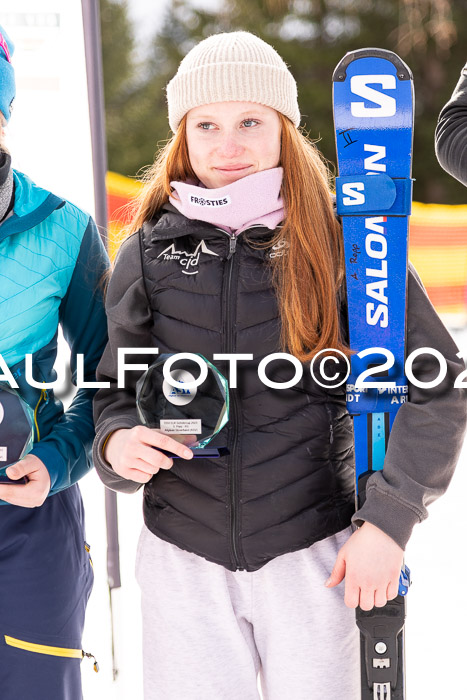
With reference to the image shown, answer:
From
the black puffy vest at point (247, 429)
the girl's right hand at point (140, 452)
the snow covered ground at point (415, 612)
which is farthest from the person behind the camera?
the snow covered ground at point (415, 612)

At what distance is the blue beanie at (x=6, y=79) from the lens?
1.50m

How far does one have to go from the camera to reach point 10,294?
153 cm

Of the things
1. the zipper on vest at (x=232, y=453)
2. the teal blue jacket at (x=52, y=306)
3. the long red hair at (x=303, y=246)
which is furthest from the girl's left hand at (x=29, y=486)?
the long red hair at (x=303, y=246)

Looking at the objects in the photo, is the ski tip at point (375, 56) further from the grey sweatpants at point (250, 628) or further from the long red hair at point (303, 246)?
the grey sweatpants at point (250, 628)

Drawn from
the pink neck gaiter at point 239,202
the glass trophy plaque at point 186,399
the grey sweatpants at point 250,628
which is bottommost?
the grey sweatpants at point 250,628

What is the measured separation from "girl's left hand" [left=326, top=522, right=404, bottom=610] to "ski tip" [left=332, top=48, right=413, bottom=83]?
77 centimetres

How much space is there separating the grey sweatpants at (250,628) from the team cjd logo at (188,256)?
0.50 metres

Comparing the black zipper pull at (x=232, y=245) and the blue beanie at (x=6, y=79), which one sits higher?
the blue beanie at (x=6, y=79)

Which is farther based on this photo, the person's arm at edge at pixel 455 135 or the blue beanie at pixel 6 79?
the person's arm at edge at pixel 455 135

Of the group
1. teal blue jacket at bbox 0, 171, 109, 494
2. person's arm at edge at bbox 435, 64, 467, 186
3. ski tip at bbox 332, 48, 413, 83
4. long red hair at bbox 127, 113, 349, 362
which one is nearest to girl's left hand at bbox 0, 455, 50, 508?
teal blue jacket at bbox 0, 171, 109, 494

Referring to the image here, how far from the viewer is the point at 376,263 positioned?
4.77 feet

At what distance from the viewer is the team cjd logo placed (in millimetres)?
1467

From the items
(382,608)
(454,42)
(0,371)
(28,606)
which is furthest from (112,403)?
(454,42)

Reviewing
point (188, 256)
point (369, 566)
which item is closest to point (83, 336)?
point (188, 256)
